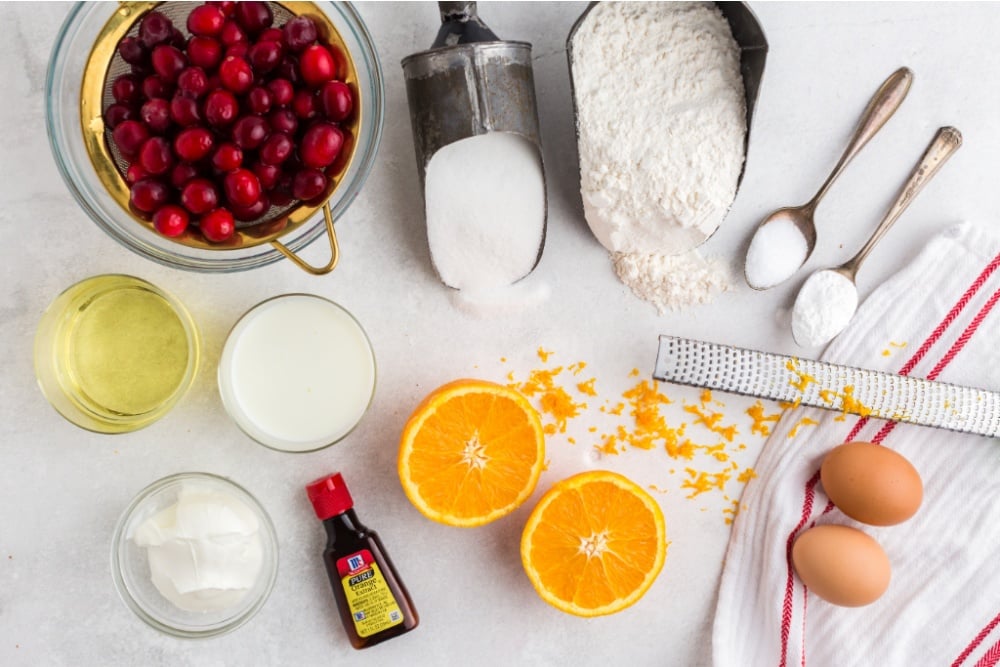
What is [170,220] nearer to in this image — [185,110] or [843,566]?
[185,110]

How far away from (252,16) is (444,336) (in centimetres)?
69

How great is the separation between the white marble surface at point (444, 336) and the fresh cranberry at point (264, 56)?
38cm

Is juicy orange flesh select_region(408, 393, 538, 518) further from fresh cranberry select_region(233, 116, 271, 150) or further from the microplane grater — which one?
fresh cranberry select_region(233, 116, 271, 150)

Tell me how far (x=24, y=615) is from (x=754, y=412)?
1531 millimetres

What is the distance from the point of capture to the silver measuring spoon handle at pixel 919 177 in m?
1.61

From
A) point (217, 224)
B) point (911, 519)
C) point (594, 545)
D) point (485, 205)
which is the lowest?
point (911, 519)

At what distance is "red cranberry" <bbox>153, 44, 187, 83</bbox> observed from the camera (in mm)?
1218

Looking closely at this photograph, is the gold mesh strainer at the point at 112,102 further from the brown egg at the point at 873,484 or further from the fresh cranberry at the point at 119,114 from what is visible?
the brown egg at the point at 873,484

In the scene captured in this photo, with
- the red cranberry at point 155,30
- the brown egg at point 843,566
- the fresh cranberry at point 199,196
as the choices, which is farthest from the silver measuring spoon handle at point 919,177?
the red cranberry at point 155,30

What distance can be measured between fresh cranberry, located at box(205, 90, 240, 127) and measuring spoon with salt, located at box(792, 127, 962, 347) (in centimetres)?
112

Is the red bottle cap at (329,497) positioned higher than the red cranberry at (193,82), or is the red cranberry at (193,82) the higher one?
the red cranberry at (193,82)

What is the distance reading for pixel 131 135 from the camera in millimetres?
1216

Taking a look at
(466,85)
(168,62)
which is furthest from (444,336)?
(168,62)

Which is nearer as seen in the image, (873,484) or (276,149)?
(276,149)
